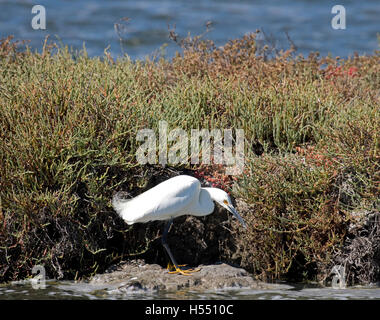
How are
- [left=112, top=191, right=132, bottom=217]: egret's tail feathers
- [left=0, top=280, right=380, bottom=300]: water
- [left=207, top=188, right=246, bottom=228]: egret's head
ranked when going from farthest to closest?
[left=112, top=191, right=132, bottom=217]: egret's tail feathers → [left=207, top=188, right=246, bottom=228]: egret's head → [left=0, top=280, right=380, bottom=300]: water

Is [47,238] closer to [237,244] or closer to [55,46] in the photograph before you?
[237,244]

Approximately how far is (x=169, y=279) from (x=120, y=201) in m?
0.95

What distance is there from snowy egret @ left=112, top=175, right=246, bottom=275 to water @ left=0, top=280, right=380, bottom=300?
0.48 metres

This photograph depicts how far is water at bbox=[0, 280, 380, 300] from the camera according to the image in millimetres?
6113

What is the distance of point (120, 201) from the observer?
670 cm

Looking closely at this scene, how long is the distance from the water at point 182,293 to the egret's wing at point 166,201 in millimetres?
750

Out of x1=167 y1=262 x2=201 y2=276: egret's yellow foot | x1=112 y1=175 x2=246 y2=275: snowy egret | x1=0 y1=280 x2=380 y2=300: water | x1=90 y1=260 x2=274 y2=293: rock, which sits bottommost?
x1=0 y1=280 x2=380 y2=300: water

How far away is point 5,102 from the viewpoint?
7566 millimetres

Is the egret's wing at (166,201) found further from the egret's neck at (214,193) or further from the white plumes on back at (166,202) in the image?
the egret's neck at (214,193)

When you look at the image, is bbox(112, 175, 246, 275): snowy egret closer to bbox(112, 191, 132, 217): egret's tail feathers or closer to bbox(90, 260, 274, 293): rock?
bbox(112, 191, 132, 217): egret's tail feathers

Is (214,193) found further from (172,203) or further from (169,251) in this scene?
(169,251)

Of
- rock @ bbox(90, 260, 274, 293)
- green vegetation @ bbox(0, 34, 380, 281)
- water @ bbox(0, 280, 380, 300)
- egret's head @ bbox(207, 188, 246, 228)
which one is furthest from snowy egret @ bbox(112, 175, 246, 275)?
water @ bbox(0, 280, 380, 300)

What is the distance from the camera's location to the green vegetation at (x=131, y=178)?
6.64 meters
